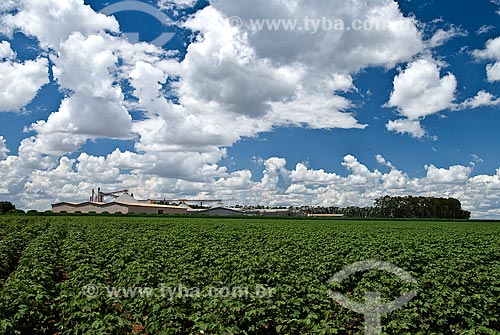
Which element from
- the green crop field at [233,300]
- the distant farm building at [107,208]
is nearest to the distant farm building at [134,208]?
the distant farm building at [107,208]

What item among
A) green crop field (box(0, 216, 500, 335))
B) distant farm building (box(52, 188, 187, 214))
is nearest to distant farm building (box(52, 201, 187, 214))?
distant farm building (box(52, 188, 187, 214))

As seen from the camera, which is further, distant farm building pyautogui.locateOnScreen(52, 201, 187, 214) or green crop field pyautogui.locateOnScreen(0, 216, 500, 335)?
distant farm building pyautogui.locateOnScreen(52, 201, 187, 214)

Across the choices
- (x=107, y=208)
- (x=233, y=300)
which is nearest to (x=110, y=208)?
(x=107, y=208)

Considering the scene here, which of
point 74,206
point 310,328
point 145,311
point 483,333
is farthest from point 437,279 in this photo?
point 74,206

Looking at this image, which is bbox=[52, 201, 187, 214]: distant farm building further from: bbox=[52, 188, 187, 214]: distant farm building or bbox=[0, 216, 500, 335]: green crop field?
bbox=[0, 216, 500, 335]: green crop field

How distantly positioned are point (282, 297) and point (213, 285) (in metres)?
2.99

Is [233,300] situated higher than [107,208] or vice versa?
[107,208]

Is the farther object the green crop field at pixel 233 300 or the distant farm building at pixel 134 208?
the distant farm building at pixel 134 208

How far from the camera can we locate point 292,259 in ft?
60.6

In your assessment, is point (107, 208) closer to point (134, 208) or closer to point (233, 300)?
point (134, 208)

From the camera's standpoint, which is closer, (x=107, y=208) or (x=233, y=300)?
(x=233, y=300)

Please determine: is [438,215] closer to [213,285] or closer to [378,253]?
[378,253]

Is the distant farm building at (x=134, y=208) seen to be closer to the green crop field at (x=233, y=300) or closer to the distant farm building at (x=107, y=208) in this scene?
the distant farm building at (x=107, y=208)

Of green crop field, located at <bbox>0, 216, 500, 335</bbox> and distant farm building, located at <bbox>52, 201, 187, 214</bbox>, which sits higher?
distant farm building, located at <bbox>52, 201, 187, 214</bbox>
